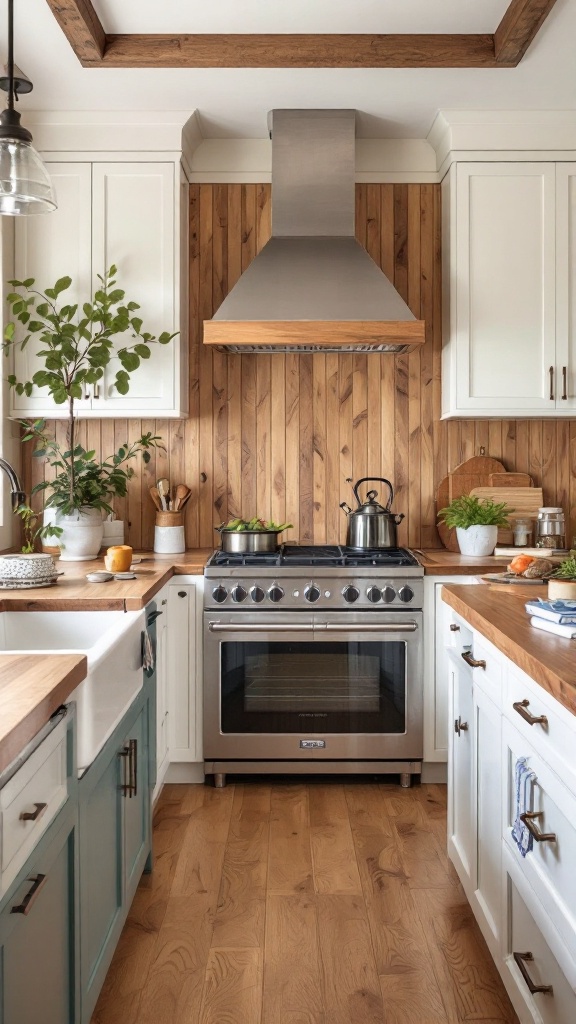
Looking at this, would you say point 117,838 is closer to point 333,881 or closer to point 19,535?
point 333,881

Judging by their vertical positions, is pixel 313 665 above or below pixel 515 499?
below

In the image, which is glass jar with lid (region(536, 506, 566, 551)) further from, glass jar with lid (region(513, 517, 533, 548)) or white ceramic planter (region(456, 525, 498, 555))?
white ceramic planter (region(456, 525, 498, 555))

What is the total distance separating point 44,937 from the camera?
1.26 meters

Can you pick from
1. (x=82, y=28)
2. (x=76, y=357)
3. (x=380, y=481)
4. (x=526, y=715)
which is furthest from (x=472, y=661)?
(x=82, y=28)

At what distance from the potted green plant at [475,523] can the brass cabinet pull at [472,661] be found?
1.26 m

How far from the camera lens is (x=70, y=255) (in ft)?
11.0

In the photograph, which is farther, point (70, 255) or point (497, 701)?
point (70, 255)

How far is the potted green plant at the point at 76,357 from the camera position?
3.16 metres

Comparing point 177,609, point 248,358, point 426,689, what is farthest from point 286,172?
point 426,689

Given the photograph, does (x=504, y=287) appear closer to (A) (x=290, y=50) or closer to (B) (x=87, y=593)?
(A) (x=290, y=50)

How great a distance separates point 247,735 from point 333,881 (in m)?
0.85

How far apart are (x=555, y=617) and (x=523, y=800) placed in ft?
1.26

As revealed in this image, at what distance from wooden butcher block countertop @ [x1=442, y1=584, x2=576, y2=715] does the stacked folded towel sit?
0.02 meters

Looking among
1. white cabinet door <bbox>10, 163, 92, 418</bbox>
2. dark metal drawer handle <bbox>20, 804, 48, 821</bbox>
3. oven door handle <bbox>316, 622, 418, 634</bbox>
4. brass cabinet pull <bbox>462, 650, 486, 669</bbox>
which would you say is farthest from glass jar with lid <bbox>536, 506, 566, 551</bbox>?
dark metal drawer handle <bbox>20, 804, 48, 821</bbox>
